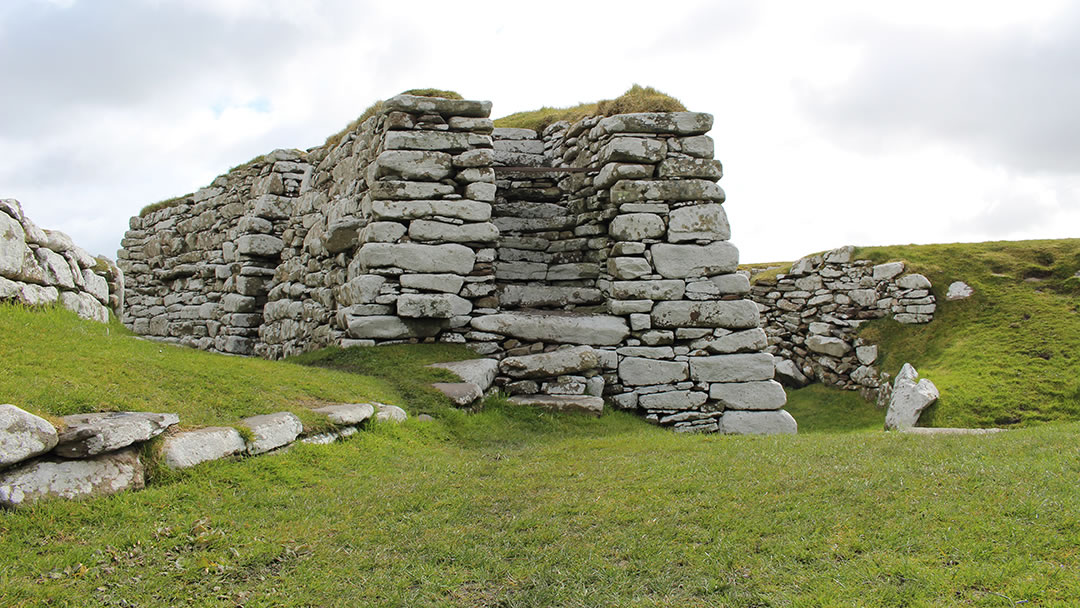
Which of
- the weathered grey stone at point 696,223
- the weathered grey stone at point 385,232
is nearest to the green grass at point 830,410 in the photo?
the weathered grey stone at point 696,223

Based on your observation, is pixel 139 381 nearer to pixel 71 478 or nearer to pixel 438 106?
pixel 71 478

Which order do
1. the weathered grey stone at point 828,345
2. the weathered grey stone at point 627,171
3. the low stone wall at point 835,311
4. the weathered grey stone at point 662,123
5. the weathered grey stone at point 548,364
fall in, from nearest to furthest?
the weathered grey stone at point 548,364
the weathered grey stone at point 627,171
the weathered grey stone at point 662,123
the low stone wall at point 835,311
the weathered grey stone at point 828,345

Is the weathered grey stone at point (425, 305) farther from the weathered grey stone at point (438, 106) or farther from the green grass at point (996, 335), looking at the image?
the green grass at point (996, 335)

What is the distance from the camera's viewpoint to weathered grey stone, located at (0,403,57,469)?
4551 mm

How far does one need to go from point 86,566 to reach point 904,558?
4891 mm

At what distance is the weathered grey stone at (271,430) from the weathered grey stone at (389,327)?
4022mm

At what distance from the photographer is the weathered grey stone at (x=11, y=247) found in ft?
24.5

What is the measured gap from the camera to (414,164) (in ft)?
36.5

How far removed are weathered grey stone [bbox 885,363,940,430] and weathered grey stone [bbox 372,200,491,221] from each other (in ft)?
27.7

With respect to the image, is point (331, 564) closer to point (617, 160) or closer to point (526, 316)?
point (526, 316)

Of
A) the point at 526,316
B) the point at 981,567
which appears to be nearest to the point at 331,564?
the point at 981,567

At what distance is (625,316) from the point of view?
11.2 meters

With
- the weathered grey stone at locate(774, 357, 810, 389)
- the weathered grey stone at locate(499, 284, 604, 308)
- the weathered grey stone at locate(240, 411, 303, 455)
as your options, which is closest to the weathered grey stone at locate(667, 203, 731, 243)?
the weathered grey stone at locate(499, 284, 604, 308)

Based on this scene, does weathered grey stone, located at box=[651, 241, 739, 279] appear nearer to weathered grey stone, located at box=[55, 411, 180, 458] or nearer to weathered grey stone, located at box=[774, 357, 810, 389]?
weathered grey stone, located at box=[55, 411, 180, 458]
